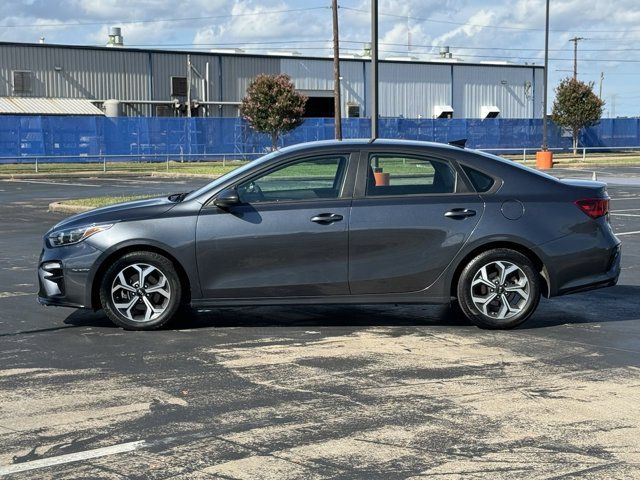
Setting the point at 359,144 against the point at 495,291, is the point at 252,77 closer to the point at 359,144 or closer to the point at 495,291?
the point at 359,144

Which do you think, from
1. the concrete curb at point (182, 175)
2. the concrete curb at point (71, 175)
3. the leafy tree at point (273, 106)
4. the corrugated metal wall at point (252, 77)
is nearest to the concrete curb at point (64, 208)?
the concrete curb at point (182, 175)

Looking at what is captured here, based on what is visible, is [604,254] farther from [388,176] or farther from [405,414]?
[405,414]

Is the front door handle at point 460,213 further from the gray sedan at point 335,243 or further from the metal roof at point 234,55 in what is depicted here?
the metal roof at point 234,55

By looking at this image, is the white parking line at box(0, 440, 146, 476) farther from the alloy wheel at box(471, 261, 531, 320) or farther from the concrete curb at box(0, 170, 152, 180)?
the concrete curb at box(0, 170, 152, 180)

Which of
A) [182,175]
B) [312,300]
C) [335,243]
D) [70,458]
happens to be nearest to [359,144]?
[335,243]

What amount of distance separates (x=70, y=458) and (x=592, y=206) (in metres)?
5.26

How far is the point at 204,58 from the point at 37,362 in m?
59.6

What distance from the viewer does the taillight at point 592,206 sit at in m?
8.59

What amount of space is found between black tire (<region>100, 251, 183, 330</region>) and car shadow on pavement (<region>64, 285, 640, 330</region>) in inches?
8.3

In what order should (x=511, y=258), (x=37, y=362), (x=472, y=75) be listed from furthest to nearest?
(x=472, y=75) < (x=511, y=258) < (x=37, y=362)

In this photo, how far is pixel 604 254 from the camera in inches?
339

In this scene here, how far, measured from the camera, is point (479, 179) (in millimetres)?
8523

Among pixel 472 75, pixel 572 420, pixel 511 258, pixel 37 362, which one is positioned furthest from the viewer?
pixel 472 75

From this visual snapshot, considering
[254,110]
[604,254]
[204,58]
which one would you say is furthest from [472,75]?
[604,254]
